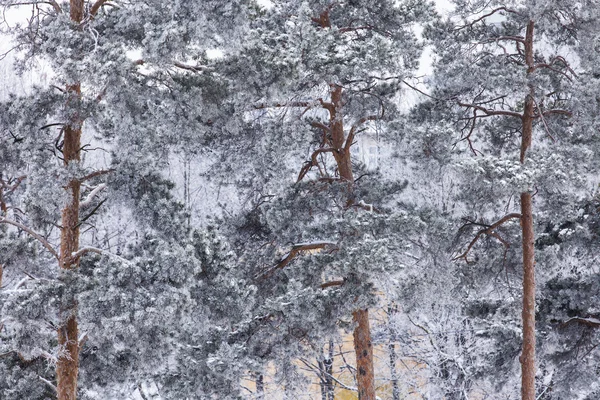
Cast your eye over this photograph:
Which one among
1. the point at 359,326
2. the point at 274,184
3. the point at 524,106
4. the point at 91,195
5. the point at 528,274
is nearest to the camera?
the point at 91,195

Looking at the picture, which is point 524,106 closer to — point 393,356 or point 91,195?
point 91,195

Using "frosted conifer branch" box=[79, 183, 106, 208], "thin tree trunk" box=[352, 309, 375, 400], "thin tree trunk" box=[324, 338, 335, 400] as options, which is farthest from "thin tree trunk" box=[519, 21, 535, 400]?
"thin tree trunk" box=[324, 338, 335, 400]

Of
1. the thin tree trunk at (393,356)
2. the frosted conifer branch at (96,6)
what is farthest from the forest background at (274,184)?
the thin tree trunk at (393,356)

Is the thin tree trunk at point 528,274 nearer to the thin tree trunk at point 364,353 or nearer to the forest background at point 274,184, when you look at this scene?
the forest background at point 274,184

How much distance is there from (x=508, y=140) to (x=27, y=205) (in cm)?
664

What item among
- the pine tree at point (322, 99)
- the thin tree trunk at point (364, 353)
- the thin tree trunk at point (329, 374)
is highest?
the pine tree at point (322, 99)

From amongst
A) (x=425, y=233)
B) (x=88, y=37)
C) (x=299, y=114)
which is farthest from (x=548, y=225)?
(x=88, y=37)

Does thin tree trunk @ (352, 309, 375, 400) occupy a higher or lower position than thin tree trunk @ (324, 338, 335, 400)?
lower

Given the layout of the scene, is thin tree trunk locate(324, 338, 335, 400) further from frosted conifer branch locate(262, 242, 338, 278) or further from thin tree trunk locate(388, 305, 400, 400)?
frosted conifer branch locate(262, 242, 338, 278)

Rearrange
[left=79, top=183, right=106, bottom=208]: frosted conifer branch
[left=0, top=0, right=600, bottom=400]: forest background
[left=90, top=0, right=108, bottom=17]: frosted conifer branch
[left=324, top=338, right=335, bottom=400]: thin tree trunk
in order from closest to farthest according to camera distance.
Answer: [left=0, top=0, right=600, bottom=400]: forest background < [left=90, top=0, right=108, bottom=17]: frosted conifer branch < [left=79, top=183, right=106, bottom=208]: frosted conifer branch < [left=324, top=338, right=335, bottom=400]: thin tree trunk

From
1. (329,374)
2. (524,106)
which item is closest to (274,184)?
(524,106)

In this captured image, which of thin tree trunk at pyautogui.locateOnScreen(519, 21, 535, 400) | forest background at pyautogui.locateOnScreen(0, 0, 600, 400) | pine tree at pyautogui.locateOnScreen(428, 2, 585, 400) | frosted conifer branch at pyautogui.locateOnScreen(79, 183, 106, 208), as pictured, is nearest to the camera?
forest background at pyautogui.locateOnScreen(0, 0, 600, 400)

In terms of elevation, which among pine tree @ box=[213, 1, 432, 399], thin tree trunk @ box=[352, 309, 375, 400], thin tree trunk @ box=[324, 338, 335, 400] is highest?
pine tree @ box=[213, 1, 432, 399]

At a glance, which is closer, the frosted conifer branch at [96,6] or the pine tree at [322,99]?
the frosted conifer branch at [96,6]
